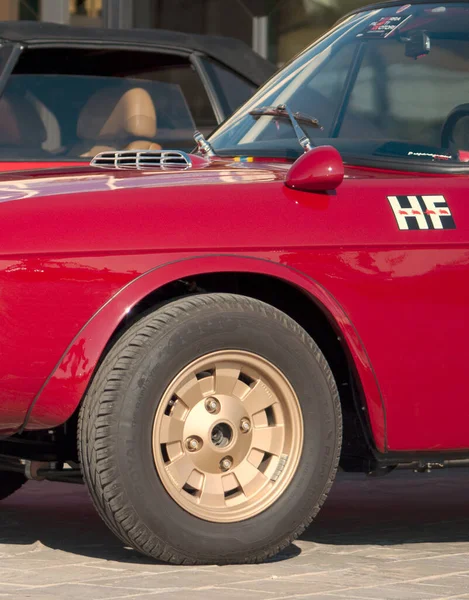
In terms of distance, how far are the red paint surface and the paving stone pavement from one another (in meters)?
0.43

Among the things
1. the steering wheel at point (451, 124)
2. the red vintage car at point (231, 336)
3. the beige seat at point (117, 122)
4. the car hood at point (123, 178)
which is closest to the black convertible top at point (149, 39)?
the beige seat at point (117, 122)

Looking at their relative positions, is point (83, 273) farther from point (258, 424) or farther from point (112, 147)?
point (112, 147)

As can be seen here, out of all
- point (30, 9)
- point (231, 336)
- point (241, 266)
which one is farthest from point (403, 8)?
point (30, 9)

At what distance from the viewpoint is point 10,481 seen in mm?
6121

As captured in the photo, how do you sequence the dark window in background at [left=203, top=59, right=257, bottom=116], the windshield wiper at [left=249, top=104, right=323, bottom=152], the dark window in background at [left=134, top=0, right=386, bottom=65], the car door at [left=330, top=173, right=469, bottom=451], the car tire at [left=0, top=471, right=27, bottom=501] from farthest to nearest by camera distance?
the dark window in background at [left=134, top=0, right=386, bottom=65] → the dark window in background at [left=203, top=59, right=257, bottom=116] → the car tire at [left=0, top=471, right=27, bottom=501] → the windshield wiper at [left=249, top=104, right=323, bottom=152] → the car door at [left=330, top=173, right=469, bottom=451]

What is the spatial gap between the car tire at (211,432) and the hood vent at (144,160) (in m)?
0.76

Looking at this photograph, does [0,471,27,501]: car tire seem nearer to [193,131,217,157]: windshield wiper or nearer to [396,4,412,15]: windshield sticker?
[193,131,217,157]: windshield wiper

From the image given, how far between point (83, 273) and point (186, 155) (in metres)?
1.00

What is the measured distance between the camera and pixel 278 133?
5711 mm

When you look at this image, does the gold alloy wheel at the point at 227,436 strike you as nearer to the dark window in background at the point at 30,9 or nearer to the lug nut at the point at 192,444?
the lug nut at the point at 192,444

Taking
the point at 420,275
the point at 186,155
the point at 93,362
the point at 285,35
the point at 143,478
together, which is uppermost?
the point at 285,35

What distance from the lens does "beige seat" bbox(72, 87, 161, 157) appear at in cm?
779

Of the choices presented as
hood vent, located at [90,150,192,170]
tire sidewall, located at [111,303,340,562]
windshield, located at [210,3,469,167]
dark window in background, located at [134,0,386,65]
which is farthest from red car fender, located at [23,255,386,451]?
dark window in background, located at [134,0,386,65]

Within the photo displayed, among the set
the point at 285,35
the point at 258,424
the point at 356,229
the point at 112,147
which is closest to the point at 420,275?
the point at 356,229
